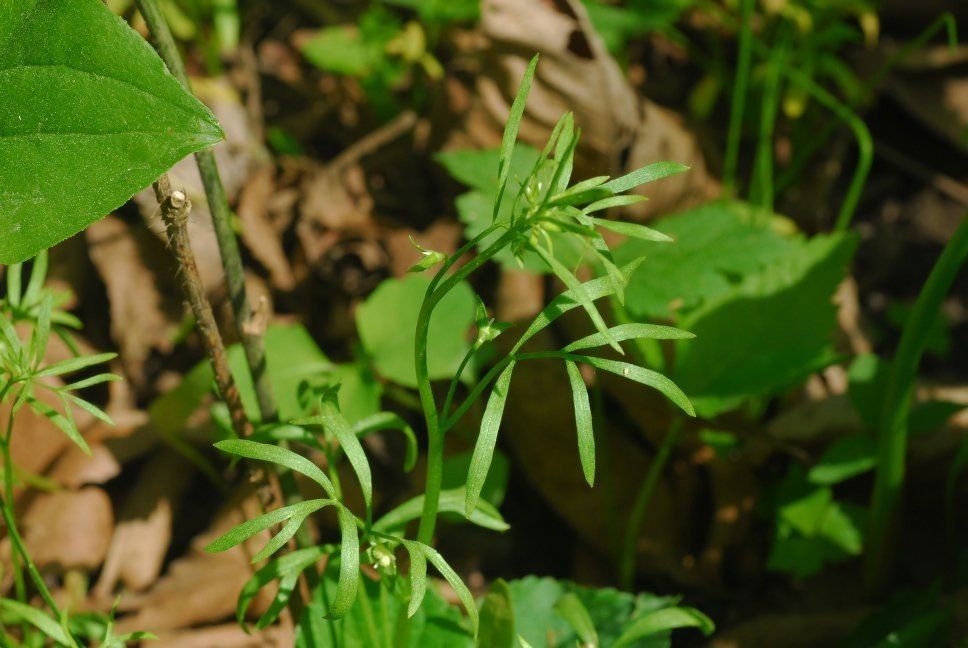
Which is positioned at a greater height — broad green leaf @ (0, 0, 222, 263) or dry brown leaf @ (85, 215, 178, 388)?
broad green leaf @ (0, 0, 222, 263)

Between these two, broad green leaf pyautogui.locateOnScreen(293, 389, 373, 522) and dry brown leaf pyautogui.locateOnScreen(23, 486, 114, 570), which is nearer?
broad green leaf pyautogui.locateOnScreen(293, 389, 373, 522)

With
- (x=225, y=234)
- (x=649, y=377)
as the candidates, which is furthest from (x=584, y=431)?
(x=225, y=234)

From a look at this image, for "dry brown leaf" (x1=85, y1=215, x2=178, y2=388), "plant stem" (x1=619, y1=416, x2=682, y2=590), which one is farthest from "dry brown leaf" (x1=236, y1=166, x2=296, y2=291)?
"plant stem" (x1=619, y1=416, x2=682, y2=590)

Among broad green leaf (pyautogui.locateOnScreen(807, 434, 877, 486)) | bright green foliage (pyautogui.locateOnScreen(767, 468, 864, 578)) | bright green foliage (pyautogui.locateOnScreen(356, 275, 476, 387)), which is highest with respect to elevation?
bright green foliage (pyautogui.locateOnScreen(356, 275, 476, 387))

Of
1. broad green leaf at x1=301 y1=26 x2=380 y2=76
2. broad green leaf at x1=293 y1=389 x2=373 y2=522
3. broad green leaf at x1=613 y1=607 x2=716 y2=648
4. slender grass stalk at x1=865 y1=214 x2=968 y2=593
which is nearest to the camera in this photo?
broad green leaf at x1=293 y1=389 x2=373 y2=522

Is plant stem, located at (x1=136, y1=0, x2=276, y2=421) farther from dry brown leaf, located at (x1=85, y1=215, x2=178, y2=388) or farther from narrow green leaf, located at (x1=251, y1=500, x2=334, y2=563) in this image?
dry brown leaf, located at (x1=85, y1=215, x2=178, y2=388)

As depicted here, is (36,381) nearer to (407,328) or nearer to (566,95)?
(407,328)

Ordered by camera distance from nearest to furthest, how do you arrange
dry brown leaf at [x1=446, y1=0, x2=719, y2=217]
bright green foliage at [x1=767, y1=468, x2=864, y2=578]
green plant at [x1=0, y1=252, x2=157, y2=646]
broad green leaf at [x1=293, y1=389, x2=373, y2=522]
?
broad green leaf at [x1=293, y1=389, x2=373, y2=522] < green plant at [x1=0, y1=252, x2=157, y2=646] < bright green foliage at [x1=767, y1=468, x2=864, y2=578] < dry brown leaf at [x1=446, y1=0, x2=719, y2=217]
